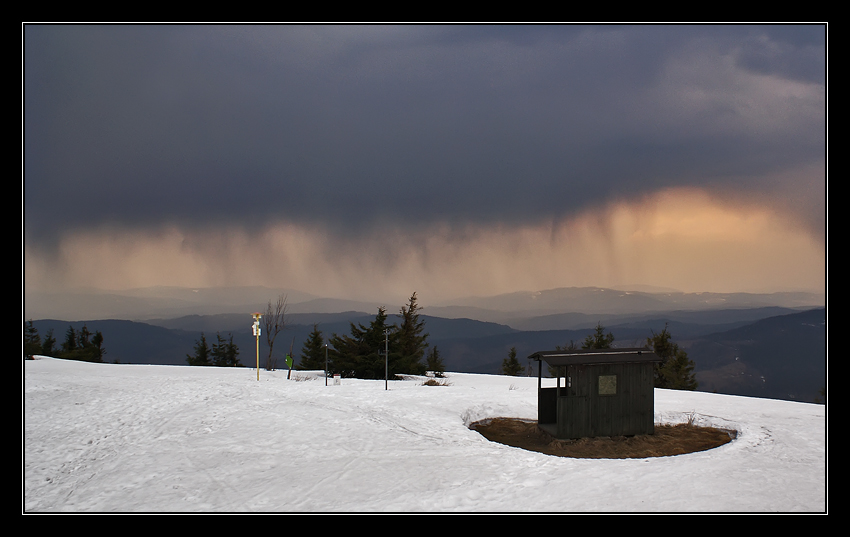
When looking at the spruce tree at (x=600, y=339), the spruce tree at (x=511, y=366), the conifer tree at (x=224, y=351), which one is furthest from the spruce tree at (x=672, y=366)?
the conifer tree at (x=224, y=351)

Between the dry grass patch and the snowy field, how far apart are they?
33.7 inches

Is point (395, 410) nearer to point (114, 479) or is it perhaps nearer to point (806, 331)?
point (114, 479)

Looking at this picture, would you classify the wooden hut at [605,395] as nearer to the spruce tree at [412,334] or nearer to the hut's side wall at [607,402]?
the hut's side wall at [607,402]

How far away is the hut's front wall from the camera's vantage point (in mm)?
14773

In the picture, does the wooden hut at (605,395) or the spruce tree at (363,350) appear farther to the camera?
the spruce tree at (363,350)

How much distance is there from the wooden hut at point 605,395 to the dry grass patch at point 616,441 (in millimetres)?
305

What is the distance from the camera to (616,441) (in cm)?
1451

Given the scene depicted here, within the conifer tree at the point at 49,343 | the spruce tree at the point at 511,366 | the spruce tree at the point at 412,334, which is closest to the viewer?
the spruce tree at the point at 412,334

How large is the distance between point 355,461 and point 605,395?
743 centimetres

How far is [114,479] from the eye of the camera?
35.6 ft

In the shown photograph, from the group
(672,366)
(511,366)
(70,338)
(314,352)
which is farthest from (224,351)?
(672,366)

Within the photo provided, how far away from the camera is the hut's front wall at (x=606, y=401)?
1477 cm

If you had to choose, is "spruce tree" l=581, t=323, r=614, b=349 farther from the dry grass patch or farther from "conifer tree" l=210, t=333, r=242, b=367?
"conifer tree" l=210, t=333, r=242, b=367

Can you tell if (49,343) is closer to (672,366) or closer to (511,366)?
(511,366)
